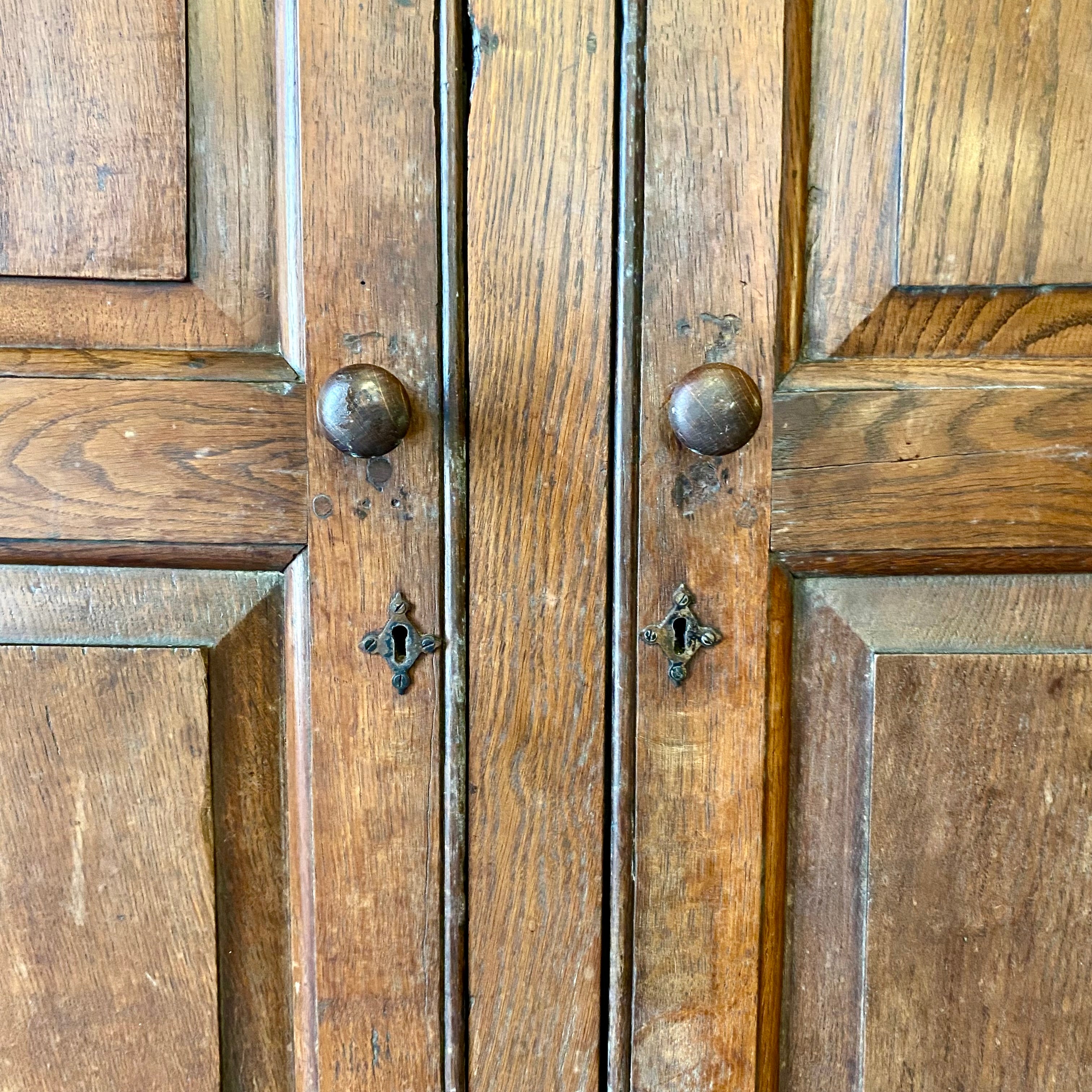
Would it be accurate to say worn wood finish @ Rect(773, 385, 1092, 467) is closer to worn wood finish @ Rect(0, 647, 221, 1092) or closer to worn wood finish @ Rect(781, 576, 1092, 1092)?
worn wood finish @ Rect(781, 576, 1092, 1092)

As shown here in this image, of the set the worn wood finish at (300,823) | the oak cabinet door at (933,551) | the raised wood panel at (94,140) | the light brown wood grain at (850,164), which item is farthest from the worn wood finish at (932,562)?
the raised wood panel at (94,140)

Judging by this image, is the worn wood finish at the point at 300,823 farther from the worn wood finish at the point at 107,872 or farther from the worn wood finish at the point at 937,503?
the worn wood finish at the point at 937,503

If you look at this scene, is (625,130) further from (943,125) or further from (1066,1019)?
(1066,1019)

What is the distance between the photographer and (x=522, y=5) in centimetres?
39

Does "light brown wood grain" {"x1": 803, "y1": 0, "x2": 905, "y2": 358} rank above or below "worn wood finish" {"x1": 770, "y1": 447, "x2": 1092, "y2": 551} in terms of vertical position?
above

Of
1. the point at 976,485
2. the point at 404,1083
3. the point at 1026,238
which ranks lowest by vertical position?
the point at 404,1083

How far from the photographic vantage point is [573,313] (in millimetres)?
404

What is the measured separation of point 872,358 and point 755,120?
125 mm

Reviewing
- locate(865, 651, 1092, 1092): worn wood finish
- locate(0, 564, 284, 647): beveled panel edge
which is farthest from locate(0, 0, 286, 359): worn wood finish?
locate(865, 651, 1092, 1092): worn wood finish

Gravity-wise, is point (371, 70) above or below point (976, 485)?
above

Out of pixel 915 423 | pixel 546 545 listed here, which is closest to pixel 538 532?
pixel 546 545

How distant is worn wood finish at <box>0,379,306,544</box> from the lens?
1.36 ft

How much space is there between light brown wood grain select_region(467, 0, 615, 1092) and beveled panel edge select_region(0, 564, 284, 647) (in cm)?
13

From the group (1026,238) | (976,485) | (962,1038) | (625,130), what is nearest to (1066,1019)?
(962,1038)
